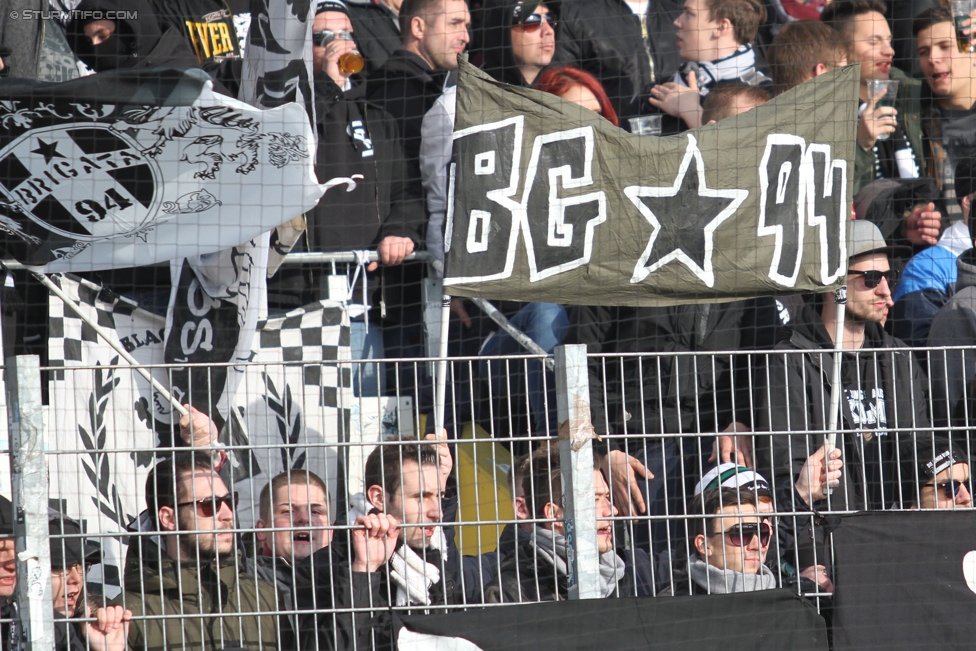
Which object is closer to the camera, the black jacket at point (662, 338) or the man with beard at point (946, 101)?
the black jacket at point (662, 338)

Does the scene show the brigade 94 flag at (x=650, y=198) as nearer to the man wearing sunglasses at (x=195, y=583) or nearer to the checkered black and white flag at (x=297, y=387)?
the checkered black and white flag at (x=297, y=387)

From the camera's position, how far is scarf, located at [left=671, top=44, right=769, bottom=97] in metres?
6.27

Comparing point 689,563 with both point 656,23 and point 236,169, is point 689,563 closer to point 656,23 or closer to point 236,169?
point 236,169

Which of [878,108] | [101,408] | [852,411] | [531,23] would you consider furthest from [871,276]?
[101,408]

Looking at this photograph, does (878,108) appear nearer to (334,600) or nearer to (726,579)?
(726,579)

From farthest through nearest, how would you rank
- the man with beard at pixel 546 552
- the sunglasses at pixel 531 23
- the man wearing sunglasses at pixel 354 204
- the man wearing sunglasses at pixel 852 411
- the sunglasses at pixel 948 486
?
1. the sunglasses at pixel 531 23
2. the man wearing sunglasses at pixel 354 204
3. the sunglasses at pixel 948 486
4. the man wearing sunglasses at pixel 852 411
5. the man with beard at pixel 546 552

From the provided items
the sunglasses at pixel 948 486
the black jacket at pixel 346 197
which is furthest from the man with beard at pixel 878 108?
the black jacket at pixel 346 197

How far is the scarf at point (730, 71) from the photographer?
6266mm

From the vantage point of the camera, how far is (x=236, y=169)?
4.83 meters

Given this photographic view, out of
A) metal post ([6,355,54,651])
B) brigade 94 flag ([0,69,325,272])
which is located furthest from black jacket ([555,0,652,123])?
metal post ([6,355,54,651])

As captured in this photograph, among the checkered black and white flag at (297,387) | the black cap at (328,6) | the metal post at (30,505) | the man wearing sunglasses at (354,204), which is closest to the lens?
the metal post at (30,505)

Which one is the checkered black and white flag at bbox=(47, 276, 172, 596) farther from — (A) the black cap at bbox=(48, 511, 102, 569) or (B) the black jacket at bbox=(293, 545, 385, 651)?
(B) the black jacket at bbox=(293, 545, 385, 651)

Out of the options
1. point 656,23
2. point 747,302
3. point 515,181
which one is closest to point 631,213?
point 515,181

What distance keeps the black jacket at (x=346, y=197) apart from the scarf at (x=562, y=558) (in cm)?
176
